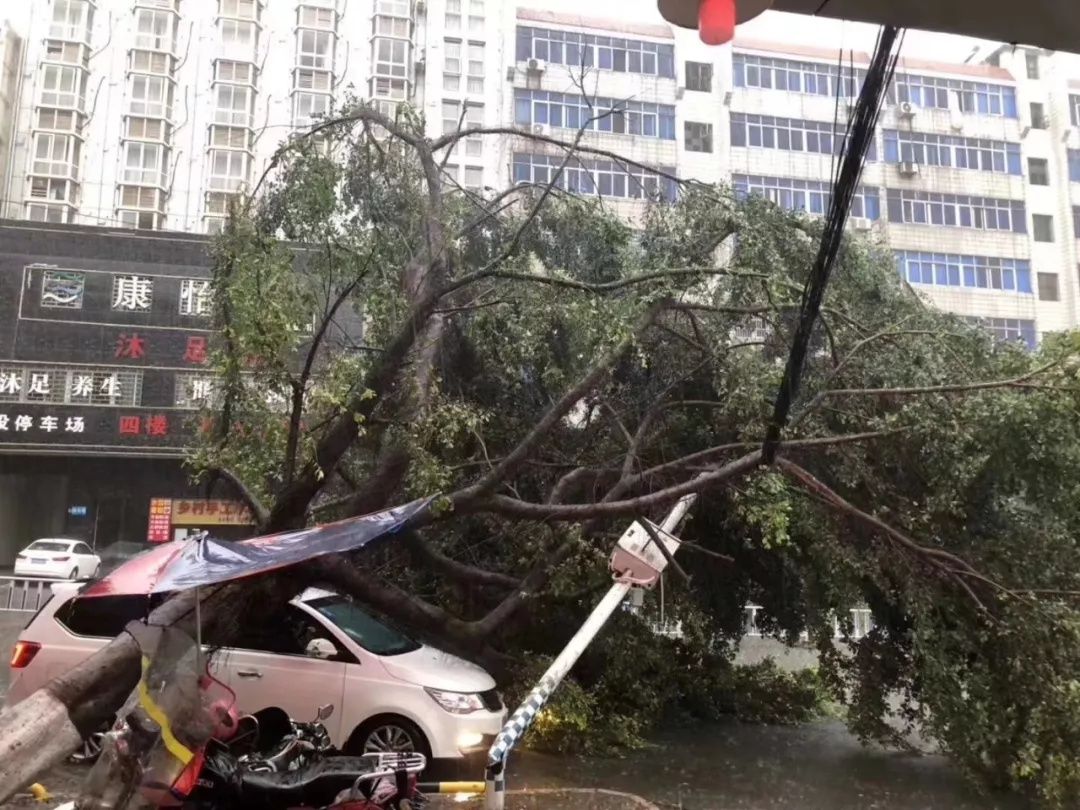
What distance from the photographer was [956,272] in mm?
28531

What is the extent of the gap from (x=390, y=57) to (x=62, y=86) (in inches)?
522

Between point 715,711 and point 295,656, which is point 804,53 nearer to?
point 715,711

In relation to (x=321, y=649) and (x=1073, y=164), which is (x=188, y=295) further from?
(x=1073, y=164)

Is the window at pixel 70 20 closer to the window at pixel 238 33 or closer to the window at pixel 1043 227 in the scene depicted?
the window at pixel 238 33

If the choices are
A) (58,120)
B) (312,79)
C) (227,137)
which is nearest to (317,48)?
(312,79)

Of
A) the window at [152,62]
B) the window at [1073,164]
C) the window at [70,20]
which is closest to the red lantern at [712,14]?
the window at [1073,164]

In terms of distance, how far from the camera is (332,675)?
6.76 metres

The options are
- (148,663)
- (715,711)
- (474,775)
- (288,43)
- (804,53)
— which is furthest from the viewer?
(288,43)

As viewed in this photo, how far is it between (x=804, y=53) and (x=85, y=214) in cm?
2815

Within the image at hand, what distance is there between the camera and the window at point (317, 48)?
33.3 m

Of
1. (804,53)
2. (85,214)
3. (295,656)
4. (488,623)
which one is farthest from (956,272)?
(85,214)

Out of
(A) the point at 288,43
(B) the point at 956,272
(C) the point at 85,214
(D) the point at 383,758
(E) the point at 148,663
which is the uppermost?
(A) the point at 288,43

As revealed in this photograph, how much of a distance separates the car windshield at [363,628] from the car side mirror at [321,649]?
209 mm

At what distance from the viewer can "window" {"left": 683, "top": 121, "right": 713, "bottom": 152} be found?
1133 inches
